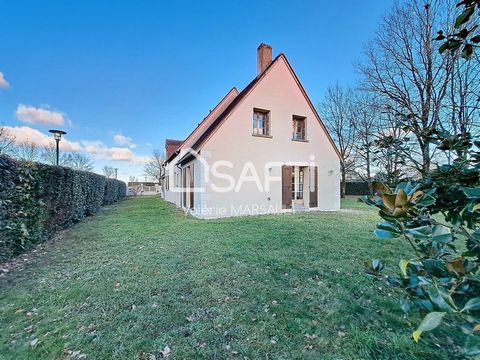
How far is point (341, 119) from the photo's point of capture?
23.5 meters

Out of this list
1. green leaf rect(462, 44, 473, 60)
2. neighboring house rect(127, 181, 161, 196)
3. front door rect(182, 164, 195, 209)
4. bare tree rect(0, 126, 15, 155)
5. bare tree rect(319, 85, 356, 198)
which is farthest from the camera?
neighboring house rect(127, 181, 161, 196)

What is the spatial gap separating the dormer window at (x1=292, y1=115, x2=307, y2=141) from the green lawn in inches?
286

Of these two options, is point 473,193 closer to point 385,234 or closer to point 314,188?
point 385,234

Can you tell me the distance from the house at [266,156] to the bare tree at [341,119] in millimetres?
12295

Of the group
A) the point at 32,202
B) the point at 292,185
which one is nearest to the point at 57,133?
the point at 32,202

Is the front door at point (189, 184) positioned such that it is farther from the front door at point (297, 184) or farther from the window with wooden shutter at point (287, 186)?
the front door at point (297, 184)

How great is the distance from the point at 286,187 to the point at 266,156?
73.0 inches

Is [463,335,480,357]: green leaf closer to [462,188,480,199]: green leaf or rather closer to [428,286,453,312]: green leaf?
[428,286,453,312]: green leaf

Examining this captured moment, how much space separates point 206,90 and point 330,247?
13298 mm

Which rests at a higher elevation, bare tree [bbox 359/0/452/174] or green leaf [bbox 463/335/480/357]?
bare tree [bbox 359/0/452/174]

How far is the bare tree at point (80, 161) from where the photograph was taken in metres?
31.6

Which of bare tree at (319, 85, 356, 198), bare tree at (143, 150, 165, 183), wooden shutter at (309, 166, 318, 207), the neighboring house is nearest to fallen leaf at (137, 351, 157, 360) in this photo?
wooden shutter at (309, 166, 318, 207)

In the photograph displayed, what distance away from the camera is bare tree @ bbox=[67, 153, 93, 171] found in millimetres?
31595

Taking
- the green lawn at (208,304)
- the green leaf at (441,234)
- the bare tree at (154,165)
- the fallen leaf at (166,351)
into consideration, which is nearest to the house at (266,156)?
the green lawn at (208,304)
